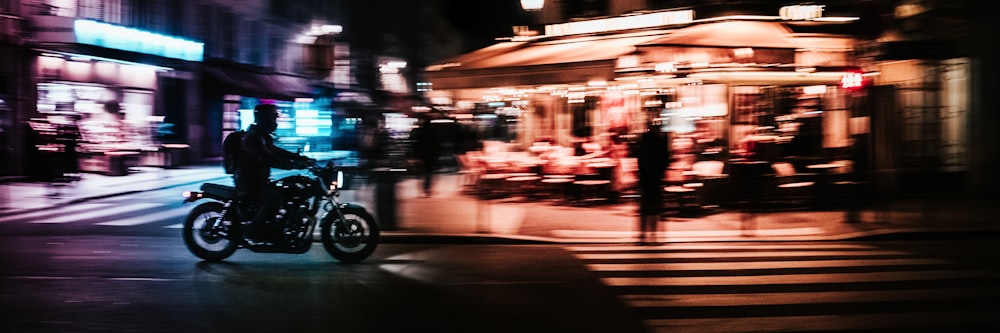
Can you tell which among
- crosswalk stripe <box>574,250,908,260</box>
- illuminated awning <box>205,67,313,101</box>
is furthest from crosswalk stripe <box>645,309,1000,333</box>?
illuminated awning <box>205,67,313,101</box>

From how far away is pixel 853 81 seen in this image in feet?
53.2

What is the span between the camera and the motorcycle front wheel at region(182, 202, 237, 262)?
1105 cm

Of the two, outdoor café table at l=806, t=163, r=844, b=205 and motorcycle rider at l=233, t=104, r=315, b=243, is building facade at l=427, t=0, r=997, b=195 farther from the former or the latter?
motorcycle rider at l=233, t=104, r=315, b=243

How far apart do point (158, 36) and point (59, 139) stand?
734cm

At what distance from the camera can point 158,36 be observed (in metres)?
30.5

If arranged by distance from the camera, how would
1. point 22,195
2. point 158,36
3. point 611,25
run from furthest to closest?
point 158,36 → point 611,25 → point 22,195

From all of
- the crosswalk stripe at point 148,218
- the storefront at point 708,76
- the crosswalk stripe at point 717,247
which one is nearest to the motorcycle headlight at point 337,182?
the crosswalk stripe at point 717,247

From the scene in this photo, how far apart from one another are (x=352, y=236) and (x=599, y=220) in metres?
6.00

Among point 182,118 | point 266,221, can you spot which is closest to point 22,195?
point 266,221

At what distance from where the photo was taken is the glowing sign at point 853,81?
52.4 feet

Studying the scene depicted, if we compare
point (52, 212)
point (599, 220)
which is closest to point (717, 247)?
point (599, 220)

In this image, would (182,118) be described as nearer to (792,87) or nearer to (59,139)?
(59,139)

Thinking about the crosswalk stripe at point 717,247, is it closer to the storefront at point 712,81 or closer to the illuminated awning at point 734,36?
the storefront at point 712,81

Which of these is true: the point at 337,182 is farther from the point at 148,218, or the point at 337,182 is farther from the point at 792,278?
the point at 148,218
